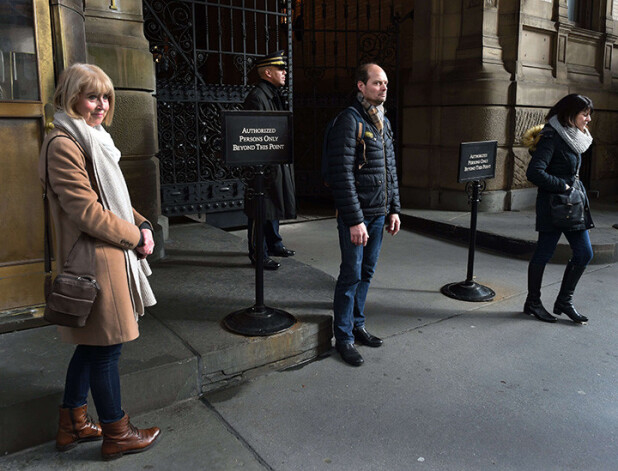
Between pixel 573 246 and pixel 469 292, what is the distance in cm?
101

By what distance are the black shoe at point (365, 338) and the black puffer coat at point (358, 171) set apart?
0.90 metres

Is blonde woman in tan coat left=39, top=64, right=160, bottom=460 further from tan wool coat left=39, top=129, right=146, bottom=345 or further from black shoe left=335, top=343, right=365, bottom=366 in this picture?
black shoe left=335, top=343, right=365, bottom=366

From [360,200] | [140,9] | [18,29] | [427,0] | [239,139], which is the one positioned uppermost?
[427,0]

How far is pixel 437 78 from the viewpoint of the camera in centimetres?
881

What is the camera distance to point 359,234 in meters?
3.62

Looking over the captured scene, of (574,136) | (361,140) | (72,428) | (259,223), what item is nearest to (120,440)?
(72,428)

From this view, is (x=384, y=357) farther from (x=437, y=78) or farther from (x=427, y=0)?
(x=427, y=0)

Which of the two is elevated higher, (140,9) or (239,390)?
(140,9)

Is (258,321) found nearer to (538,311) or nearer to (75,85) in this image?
(75,85)

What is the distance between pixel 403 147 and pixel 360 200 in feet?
19.6

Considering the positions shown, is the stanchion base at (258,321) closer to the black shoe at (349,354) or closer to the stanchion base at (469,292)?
the black shoe at (349,354)

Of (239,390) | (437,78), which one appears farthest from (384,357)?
(437,78)

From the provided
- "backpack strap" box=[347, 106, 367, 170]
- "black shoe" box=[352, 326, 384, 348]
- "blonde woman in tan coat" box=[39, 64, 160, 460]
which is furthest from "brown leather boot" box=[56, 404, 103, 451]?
"backpack strap" box=[347, 106, 367, 170]

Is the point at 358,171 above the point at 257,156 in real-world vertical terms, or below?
below
